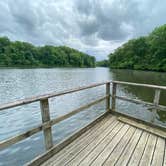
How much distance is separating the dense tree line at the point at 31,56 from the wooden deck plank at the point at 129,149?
56.7 metres

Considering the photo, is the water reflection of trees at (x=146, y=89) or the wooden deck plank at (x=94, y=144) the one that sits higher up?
the wooden deck plank at (x=94, y=144)

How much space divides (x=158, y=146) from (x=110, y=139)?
2.79 feet

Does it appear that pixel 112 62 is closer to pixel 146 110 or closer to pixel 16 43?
pixel 16 43

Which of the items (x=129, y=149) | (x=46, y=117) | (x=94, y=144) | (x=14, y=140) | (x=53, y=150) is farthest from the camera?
(x=94, y=144)

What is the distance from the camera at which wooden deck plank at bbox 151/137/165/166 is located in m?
1.85

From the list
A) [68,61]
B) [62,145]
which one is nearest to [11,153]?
[62,145]

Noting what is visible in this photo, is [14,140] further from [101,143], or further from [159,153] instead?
[159,153]

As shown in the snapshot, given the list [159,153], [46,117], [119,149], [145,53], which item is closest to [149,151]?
[159,153]

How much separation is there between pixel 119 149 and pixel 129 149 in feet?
0.57

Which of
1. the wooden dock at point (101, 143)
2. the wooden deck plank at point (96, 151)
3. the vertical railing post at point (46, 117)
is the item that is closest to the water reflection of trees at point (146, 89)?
the wooden dock at point (101, 143)

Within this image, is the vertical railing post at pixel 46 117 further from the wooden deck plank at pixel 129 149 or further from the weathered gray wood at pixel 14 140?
the wooden deck plank at pixel 129 149

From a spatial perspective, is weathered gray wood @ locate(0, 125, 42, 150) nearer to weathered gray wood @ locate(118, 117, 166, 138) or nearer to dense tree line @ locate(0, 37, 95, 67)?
weathered gray wood @ locate(118, 117, 166, 138)

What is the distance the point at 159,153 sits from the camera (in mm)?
2033

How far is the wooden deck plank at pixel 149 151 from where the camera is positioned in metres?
1.87
